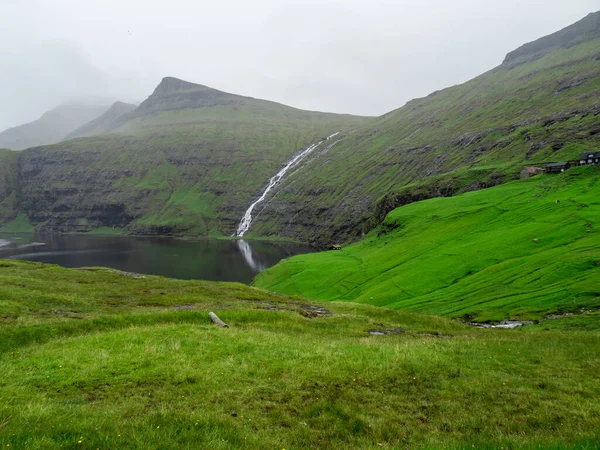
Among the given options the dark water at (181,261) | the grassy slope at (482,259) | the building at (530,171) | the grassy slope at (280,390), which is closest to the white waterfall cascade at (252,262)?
the dark water at (181,261)

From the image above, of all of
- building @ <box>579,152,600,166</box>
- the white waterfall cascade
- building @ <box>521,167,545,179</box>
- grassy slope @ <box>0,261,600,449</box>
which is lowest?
the white waterfall cascade

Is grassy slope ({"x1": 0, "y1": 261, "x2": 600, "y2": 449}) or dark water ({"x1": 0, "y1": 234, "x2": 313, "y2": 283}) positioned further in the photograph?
dark water ({"x1": 0, "y1": 234, "x2": 313, "y2": 283})

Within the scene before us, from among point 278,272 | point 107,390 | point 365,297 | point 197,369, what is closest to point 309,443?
point 197,369

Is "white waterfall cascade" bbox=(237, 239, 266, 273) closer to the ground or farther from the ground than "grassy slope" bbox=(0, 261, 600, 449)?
closer to the ground

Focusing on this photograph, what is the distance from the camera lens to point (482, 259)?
66188 mm

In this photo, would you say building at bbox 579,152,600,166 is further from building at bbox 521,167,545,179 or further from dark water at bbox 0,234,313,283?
dark water at bbox 0,234,313,283

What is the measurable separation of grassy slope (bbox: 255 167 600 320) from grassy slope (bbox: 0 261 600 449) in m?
23.9

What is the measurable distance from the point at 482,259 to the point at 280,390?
2419 inches

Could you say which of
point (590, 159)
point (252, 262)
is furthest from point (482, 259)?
point (252, 262)

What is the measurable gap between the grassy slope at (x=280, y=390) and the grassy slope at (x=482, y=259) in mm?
23941

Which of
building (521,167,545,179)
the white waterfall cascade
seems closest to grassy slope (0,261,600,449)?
building (521,167,545,179)

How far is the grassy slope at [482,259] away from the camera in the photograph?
4775 cm

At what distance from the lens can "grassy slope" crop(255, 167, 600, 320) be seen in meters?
47.8

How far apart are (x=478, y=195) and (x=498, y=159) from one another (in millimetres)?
68505
